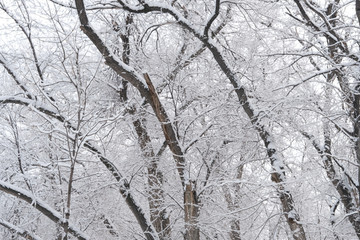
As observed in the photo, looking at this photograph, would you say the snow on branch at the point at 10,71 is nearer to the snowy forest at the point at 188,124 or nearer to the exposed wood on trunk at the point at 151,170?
the snowy forest at the point at 188,124

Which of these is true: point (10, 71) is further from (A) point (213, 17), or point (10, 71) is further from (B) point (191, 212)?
(B) point (191, 212)

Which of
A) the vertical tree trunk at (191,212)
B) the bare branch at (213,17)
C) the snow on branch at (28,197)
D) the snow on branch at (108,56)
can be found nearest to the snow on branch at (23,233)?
the snow on branch at (28,197)

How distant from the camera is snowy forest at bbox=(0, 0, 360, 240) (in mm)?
5629

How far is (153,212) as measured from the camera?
22.8 feet

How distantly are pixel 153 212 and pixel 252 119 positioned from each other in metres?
2.70

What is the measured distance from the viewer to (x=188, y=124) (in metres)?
6.23

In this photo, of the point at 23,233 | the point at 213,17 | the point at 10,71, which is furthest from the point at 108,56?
the point at 23,233

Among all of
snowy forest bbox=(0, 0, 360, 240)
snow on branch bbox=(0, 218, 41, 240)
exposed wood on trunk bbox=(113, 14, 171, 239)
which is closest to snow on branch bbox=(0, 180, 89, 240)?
snowy forest bbox=(0, 0, 360, 240)

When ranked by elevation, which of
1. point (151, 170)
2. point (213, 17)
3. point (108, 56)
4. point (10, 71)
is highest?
A: point (10, 71)

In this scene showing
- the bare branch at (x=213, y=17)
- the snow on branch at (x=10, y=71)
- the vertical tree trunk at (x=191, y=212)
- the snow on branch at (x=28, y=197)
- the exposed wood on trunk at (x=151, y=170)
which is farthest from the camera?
the snow on branch at (x=10, y=71)

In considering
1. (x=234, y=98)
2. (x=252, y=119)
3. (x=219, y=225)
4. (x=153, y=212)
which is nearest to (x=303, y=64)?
(x=234, y=98)

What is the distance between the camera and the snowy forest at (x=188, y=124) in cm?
563

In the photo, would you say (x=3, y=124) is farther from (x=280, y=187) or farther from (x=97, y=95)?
(x=280, y=187)

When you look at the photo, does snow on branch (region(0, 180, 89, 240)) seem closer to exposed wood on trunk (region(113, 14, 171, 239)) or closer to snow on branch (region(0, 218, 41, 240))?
snow on branch (region(0, 218, 41, 240))
